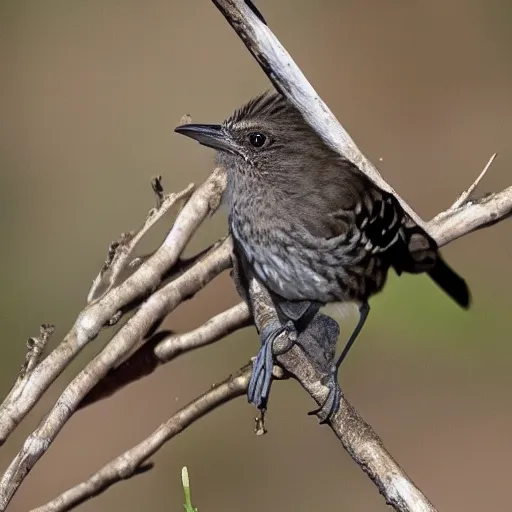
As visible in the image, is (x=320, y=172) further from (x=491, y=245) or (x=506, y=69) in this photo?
(x=506, y=69)

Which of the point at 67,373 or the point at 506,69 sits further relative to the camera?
the point at 506,69

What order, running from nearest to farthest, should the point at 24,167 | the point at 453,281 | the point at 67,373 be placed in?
the point at 453,281 < the point at 67,373 < the point at 24,167

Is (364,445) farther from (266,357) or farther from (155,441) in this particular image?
(155,441)

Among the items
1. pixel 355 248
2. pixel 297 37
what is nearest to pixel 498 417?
pixel 355 248

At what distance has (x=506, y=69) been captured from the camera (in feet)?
20.1

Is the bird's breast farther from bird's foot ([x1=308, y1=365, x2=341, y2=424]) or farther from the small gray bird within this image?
bird's foot ([x1=308, y1=365, x2=341, y2=424])

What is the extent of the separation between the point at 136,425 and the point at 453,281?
211 cm

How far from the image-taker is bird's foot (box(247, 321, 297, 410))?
6.76ft

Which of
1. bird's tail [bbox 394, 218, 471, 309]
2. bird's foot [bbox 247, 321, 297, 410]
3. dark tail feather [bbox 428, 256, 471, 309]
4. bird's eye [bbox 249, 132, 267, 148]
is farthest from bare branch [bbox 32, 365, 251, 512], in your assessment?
dark tail feather [bbox 428, 256, 471, 309]

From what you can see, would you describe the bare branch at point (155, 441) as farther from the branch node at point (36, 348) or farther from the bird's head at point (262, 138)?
the bird's head at point (262, 138)

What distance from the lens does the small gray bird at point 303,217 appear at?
8.48 feet

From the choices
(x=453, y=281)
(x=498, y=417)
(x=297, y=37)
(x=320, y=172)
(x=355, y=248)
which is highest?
(x=297, y=37)

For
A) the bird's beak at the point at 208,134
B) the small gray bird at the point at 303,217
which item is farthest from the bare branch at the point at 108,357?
the bird's beak at the point at 208,134

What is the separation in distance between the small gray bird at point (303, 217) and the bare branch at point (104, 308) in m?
0.17
